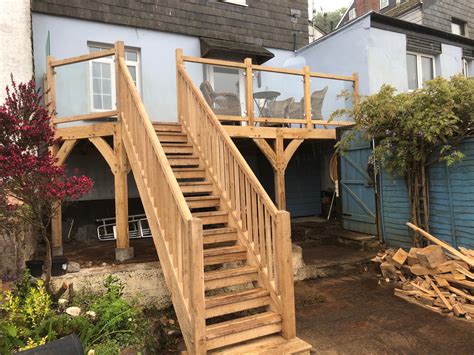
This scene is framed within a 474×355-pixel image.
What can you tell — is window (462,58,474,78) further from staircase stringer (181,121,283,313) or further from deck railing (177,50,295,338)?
staircase stringer (181,121,283,313)

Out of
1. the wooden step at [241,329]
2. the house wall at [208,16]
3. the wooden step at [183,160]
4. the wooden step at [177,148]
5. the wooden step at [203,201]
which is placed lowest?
the wooden step at [241,329]

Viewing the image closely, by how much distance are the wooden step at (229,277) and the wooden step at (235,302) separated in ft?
0.46

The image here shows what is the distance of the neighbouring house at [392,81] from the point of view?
605 cm

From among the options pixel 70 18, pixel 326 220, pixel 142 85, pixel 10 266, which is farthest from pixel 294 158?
pixel 10 266

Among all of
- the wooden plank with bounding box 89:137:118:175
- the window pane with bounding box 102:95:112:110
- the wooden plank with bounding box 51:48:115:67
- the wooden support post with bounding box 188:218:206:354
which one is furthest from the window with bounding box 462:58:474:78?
the wooden support post with bounding box 188:218:206:354

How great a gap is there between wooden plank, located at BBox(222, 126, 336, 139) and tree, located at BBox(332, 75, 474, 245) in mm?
946

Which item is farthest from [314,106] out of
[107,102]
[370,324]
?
[370,324]

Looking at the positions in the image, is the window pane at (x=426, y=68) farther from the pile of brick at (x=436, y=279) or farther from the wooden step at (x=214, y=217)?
the wooden step at (x=214, y=217)

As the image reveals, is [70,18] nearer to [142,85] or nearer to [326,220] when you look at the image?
[142,85]

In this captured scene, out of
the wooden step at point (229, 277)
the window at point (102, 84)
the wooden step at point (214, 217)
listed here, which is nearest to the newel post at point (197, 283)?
the wooden step at point (229, 277)

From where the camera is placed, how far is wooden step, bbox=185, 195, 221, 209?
4828 mm

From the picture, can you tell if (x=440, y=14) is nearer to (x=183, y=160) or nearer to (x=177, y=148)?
(x=177, y=148)

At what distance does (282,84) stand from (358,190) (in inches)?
112

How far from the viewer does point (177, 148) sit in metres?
5.79
